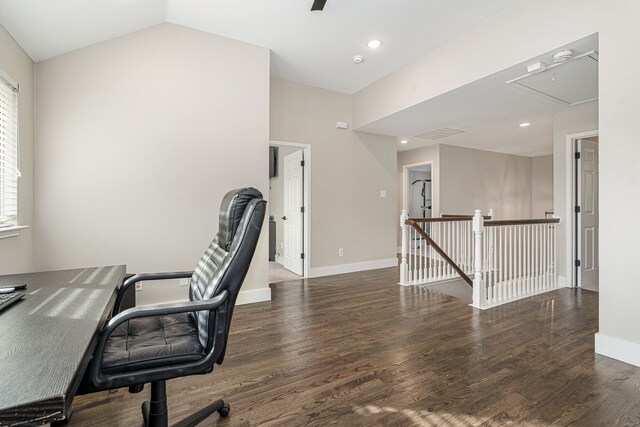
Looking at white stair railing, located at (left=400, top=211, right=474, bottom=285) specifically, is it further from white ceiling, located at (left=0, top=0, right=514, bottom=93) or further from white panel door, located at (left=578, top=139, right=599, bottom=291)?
white ceiling, located at (left=0, top=0, right=514, bottom=93)

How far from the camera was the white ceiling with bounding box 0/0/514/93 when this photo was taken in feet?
7.79

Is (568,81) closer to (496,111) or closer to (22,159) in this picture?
(496,111)

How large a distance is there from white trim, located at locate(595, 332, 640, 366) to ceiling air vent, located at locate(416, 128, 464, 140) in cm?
392

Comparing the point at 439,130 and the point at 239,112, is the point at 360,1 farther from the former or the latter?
the point at 439,130

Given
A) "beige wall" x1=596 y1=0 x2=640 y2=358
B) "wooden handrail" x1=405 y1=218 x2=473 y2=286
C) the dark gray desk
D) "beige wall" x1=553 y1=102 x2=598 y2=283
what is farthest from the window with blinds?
"beige wall" x1=553 y1=102 x2=598 y2=283

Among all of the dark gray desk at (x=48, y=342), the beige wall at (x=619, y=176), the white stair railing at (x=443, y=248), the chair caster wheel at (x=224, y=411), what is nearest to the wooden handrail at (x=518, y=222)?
the white stair railing at (x=443, y=248)

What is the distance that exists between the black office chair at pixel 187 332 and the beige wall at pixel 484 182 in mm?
6176

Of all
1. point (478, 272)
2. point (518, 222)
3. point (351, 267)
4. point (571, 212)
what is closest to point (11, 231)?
point (351, 267)

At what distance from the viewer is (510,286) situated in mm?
3672

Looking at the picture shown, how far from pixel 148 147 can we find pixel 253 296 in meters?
1.89

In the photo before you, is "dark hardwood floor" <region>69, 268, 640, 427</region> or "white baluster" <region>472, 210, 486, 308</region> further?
"white baluster" <region>472, 210, 486, 308</region>

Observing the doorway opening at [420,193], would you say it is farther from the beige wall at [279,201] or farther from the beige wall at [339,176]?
the beige wall at [279,201]

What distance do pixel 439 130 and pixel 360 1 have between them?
3214mm

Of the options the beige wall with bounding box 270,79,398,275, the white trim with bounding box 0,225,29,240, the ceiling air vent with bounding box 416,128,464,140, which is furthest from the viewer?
the ceiling air vent with bounding box 416,128,464,140
